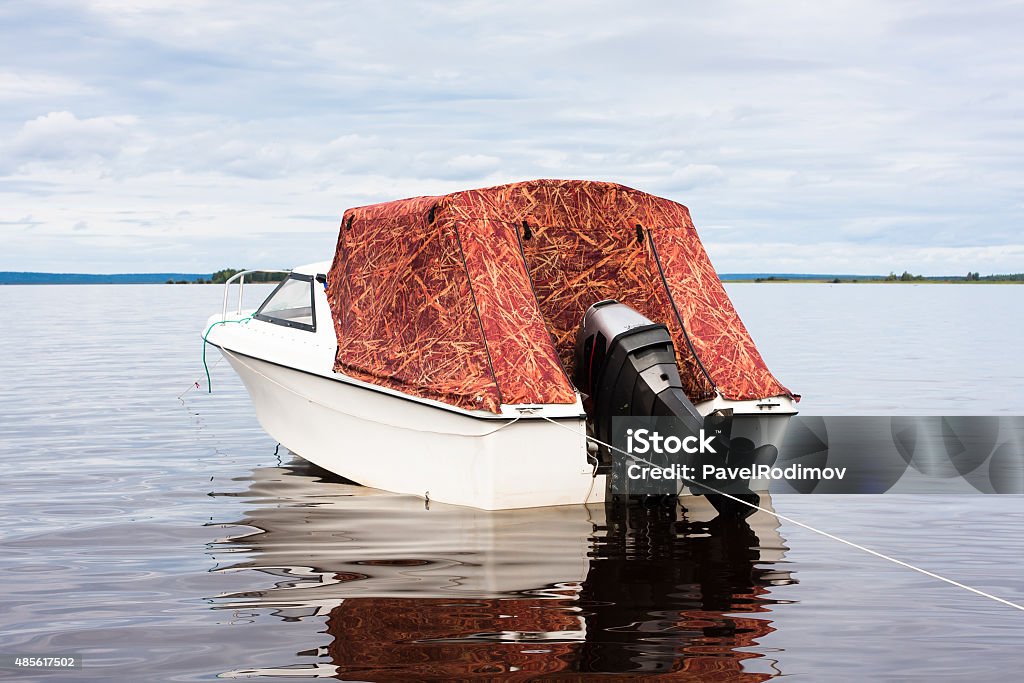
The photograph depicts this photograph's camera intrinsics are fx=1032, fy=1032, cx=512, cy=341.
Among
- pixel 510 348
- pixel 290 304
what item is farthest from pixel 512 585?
pixel 290 304

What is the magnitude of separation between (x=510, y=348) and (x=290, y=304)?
4.33 m

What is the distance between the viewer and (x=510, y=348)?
30.7 feet

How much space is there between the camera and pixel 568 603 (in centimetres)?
716

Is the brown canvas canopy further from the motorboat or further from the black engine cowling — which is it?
the black engine cowling

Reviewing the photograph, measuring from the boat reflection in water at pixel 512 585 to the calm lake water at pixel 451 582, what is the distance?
2 cm

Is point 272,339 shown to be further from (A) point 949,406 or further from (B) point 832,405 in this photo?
(A) point 949,406

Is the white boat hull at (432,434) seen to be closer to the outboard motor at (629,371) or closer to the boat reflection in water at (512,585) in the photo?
the boat reflection in water at (512,585)

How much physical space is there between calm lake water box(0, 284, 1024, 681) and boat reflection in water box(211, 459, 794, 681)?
0.08 ft

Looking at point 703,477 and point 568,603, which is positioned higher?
point 703,477

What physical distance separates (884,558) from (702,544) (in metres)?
1.49

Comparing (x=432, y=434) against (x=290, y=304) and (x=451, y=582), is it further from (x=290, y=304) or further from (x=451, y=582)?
(x=290, y=304)

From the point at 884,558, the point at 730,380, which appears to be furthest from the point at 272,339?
the point at 884,558

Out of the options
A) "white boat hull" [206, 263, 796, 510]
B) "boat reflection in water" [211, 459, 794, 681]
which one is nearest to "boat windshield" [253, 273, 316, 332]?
"white boat hull" [206, 263, 796, 510]

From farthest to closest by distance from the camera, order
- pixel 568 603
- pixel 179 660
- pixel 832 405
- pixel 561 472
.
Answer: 1. pixel 832 405
2. pixel 561 472
3. pixel 568 603
4. pixel 179 660
